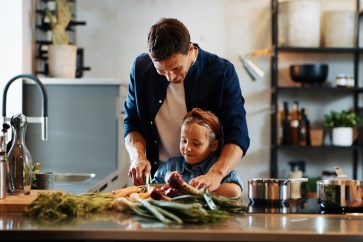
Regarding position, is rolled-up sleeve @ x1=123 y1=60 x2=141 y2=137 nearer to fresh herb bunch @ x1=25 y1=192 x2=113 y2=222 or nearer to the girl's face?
the girl's face

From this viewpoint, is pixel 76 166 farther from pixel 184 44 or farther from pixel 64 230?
pixel 64 230

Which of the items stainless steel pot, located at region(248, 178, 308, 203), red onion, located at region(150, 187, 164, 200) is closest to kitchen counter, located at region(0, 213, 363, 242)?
red onion, located at region(150, 187, 164, 200)

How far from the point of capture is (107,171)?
15.3 feet

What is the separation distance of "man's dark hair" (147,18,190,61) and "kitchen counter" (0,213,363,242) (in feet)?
2.41

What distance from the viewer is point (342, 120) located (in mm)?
5941

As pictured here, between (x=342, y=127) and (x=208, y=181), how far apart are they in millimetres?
3605

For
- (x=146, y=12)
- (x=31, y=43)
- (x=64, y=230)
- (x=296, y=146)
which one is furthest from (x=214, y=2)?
(x=64, y=230)

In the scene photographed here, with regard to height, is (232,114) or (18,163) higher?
(232,114)

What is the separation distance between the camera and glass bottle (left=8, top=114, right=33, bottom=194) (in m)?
2.42

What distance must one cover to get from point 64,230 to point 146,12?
14.5ft

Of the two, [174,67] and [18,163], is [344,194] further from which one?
[18,163]

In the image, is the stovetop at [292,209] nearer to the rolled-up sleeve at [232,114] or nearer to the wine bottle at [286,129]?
the rolled-up sleeve at [232,114]

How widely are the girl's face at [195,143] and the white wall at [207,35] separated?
3.34 meters

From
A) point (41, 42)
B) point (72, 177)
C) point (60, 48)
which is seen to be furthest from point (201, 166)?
point (41, 42)
